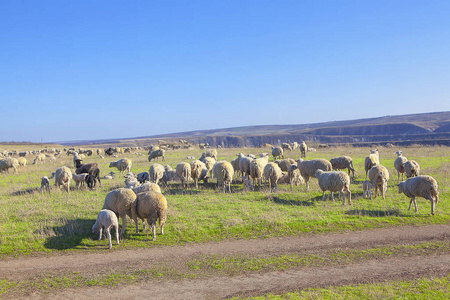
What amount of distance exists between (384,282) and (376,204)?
8.40 m

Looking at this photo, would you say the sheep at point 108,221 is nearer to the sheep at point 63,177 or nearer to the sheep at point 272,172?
the sheep at point 63,177

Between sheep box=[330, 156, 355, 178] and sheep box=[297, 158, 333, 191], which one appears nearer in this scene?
sheep box=[297, 158, 333, 191]

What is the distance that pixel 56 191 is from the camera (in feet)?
67.1

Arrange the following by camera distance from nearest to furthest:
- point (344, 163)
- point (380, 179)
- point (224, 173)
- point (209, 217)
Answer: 1. point (209, 217)
2. point (380, 179)
3. point (224, 173)
4. point (344, 163)

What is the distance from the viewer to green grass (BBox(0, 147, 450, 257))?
12.9 meters

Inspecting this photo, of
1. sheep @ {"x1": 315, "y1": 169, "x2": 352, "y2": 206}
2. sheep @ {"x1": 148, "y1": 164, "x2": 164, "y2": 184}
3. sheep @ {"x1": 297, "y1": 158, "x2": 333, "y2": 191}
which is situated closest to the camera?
sheep @ {"x1": 315, "y1": 169, "x2": 352, "y2": 206}

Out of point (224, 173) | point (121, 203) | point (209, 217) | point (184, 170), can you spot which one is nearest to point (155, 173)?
point (184, 170)

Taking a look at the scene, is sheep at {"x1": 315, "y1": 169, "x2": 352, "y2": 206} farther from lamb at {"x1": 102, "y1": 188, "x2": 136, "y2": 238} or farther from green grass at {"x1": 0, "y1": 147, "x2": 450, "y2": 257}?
lamb at {"x1": 102, "y1": 188, "x2": 136, "y2": 238}

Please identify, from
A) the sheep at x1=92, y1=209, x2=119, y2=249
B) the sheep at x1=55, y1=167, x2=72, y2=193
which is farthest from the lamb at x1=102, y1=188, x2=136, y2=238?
the sheep at x1=55, y1=167, x2=72, y2=193

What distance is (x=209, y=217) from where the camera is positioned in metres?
15.2

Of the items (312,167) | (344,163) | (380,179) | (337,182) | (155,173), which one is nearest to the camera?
(337,182)

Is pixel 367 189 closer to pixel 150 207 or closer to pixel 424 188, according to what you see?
pixel 424 188

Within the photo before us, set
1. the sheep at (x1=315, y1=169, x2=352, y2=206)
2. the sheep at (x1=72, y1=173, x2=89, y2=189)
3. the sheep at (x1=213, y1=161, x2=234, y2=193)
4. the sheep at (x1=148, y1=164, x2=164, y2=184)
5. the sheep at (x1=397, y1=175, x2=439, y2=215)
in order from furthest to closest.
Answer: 1. the sheep at (x1=148, y1=164, x2=164, y2=184)
2. the sheep at (x1=72, y1=173, x2=89, y2=189)
3. the sheep at (x1=213, y1=161, x2=234, y2=193)
4. the sheep at (x1=315, y1=169, x2=352, y2=206)
5. the sheep at (x1=397, y1=175, x2=439, y2=215)

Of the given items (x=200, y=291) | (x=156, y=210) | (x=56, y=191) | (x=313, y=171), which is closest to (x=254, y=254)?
(x=200, y=291)
